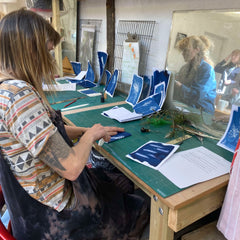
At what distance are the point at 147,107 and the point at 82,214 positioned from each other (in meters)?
0.82

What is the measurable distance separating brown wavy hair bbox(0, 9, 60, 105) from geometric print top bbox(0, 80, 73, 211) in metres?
0.07

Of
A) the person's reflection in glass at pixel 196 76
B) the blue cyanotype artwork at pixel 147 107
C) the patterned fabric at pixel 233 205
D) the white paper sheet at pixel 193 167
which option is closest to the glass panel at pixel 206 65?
the person's reflection in glass at pixel 196 76

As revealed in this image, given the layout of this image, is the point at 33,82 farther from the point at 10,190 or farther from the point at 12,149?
the point at 10,190

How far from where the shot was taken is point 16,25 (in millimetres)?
759

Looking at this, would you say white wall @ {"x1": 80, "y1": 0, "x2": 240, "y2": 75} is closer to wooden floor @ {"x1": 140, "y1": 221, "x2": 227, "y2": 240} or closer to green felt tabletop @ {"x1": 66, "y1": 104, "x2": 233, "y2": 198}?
green felt tabletop @ {"x1": 66, "y1": 104, "x2": 233, "y2": 198}

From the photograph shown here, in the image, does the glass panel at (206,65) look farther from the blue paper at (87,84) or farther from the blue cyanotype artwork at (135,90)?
the blue paper at (87,84)

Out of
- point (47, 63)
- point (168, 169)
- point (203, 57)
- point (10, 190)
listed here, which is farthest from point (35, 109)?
point (203, 57)

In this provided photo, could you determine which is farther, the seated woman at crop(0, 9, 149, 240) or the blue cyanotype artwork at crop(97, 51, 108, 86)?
the blue cyanotype artwork at crop(97, 51, 108, 86)

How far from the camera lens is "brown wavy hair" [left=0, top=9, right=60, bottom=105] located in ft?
2.48

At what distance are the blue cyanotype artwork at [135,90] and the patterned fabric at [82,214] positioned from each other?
0.77 meters

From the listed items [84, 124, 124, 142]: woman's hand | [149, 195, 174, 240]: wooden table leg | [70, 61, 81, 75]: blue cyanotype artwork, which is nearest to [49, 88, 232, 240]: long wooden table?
[149, 195, 174, 240]: wooden table leg

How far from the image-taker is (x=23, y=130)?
70cm

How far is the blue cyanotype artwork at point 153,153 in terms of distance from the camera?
97cm

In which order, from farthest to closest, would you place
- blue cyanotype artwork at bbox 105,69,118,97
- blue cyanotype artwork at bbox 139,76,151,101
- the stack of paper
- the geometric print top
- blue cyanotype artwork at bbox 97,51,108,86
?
blue cyanotype artwork at bbox 97,51,108,86 < blue cyanotype artwork at bbox 105,69,118,97 < blue cyanotype artwork at bbox 139,76,151,101 < the stack of paper < the geometric print top
